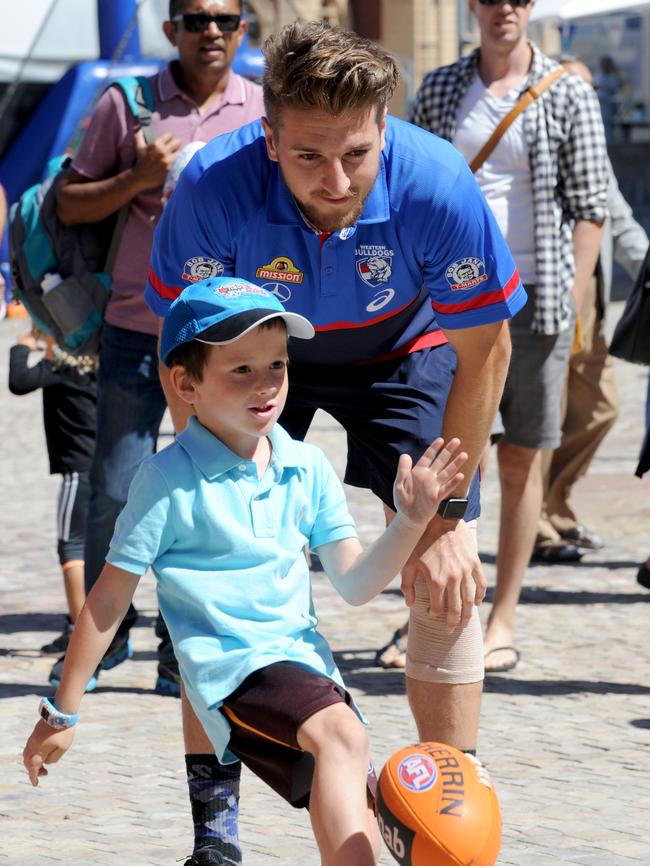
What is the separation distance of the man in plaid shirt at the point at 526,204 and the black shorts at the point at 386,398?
181 cm

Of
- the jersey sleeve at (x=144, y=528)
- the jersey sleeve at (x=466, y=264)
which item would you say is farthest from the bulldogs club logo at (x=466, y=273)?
the jersey sleeve at (x=144, y=528)

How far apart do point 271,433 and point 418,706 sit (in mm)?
862

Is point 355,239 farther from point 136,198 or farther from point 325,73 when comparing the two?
point 136,198

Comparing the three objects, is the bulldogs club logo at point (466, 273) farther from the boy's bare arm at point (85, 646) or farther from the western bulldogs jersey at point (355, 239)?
the boy's bare arm at point (85, 646)

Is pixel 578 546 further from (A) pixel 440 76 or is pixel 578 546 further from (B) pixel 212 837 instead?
(B) pixel 212 837

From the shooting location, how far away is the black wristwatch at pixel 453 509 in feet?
12.7

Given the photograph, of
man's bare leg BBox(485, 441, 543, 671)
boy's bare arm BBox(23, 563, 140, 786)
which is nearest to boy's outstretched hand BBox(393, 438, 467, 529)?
boy's bare arm BBox(23, 563, 140, 786)

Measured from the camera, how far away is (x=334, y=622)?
21.9 ft

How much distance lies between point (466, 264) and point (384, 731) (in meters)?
1.78

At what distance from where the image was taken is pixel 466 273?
152 inches

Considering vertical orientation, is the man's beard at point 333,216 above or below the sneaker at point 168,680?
above

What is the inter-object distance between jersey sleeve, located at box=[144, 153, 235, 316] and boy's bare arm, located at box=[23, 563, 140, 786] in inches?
30.4

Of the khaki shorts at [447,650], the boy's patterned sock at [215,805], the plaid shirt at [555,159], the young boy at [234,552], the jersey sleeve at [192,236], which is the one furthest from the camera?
the plaid shirt at [555,159]

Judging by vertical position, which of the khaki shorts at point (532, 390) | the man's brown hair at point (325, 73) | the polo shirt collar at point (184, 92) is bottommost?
the khaki shorts at point (532, 390)
